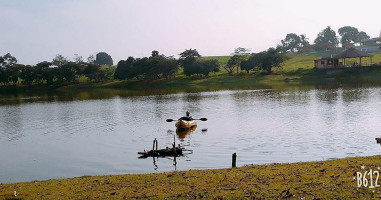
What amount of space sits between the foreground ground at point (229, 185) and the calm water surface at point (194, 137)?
7374 millimetres

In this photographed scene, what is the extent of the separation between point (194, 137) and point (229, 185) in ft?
79.0

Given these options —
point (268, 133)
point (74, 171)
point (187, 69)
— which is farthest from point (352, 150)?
point (187, 69)

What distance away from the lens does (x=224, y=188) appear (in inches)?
726

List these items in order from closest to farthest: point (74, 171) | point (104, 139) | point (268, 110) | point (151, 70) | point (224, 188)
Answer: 1. point (224, 188)
2. point (74, 171)
3. point (104, 139)
4. point (268, 110)
5. point (151, 70)

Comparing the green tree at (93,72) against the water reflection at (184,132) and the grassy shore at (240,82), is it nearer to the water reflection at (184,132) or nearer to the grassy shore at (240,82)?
the grassy shore at (240,82)

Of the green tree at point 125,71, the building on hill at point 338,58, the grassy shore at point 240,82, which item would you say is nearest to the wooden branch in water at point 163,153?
the grassy shore at point 240,82

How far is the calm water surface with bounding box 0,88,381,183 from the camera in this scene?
31094 millimetres

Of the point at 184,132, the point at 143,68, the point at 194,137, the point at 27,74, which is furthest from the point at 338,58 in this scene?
the point at 27,74

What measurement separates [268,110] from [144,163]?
30.8 metres

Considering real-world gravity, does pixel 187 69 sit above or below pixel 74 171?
above

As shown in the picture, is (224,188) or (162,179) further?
(162,179)

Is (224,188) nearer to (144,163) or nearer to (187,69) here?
(144,163)

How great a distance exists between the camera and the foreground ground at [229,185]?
1705 cm

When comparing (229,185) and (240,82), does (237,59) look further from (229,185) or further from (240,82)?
(229,185)
